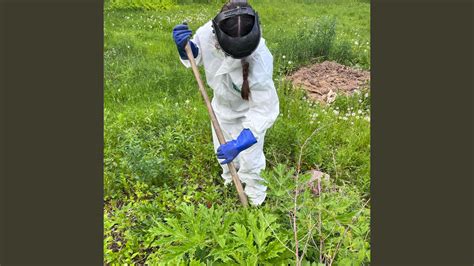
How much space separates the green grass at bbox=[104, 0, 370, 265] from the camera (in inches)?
92.8

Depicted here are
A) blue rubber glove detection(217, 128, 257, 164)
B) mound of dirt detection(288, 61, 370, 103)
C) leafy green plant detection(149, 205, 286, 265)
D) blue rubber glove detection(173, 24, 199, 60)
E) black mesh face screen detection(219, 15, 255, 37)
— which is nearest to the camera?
leafy green plant detection(149, 205, 286, 265)

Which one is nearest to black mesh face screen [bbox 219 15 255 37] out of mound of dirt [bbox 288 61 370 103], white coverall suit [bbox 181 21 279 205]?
white coverall suit [bbox 181 21 279 205]

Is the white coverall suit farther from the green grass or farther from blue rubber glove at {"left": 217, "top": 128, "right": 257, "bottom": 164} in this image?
the green grass

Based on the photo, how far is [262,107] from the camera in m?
2.67

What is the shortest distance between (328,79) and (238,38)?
3675 mm

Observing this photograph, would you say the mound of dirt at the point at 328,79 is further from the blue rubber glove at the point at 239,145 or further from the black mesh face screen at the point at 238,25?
the black mesh face screen at the point at 238,25

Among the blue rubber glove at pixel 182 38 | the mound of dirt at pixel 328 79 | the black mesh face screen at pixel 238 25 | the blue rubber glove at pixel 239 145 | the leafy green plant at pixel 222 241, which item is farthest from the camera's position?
the mound of dirt at pixel 328 79

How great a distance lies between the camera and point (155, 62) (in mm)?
6035

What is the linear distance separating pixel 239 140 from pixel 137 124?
1.93 meters

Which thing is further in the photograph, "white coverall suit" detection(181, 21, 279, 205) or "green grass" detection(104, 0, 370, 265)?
"white coverall suit" detection(181, 21, 279, 205)

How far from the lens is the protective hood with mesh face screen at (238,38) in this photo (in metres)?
2.30

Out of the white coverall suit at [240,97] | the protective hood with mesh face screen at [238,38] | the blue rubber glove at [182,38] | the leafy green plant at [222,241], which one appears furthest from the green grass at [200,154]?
the blue rubber glove at [182,38]

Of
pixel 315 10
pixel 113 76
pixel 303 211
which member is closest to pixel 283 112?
pixel 303 211

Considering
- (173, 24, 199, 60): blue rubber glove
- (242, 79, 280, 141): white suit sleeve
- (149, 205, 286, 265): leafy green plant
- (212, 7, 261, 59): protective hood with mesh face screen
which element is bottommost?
(149, 205, 286, 265): leafy green plant
